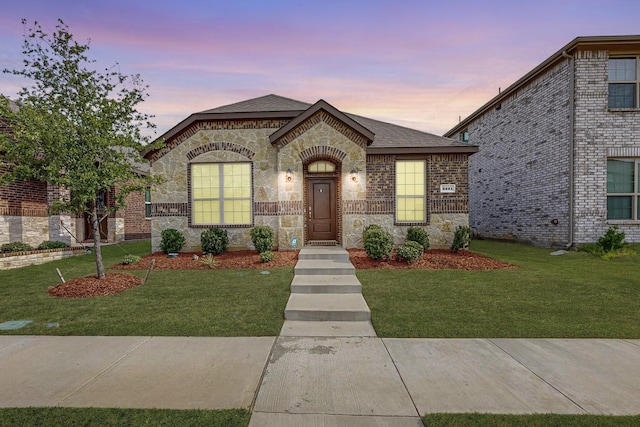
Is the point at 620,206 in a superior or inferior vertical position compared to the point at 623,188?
inferior

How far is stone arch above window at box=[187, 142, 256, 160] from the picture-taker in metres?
11.5

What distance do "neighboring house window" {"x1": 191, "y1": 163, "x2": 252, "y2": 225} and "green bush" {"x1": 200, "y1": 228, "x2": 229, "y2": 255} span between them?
2.53 ft

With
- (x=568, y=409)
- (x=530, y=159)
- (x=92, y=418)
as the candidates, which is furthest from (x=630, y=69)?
(x=92, y=418)

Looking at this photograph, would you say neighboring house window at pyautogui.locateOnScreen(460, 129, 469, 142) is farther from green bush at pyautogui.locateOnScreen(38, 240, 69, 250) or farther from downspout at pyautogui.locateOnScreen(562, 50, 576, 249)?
green bush at pyautogui.locateOnScreen(38, 240, 69, 250)

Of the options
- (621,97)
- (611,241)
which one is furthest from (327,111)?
(621,97)

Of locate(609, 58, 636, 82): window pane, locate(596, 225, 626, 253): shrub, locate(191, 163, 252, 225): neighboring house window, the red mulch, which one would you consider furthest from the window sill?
locate(191, 163, 252, 225): neighboring house window

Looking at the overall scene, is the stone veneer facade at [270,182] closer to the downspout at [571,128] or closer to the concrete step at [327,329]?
the downspout at [571,128]

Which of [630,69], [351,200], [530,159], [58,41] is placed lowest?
[351,200]

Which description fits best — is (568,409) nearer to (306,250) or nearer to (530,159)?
(306,250)

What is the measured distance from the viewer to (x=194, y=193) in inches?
458

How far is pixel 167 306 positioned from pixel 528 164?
1522 cm

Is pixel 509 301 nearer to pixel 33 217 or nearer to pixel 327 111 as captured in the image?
pixel 327 111

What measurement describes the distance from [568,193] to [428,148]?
18.4 ft

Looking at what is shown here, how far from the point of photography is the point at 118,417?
259 cm
